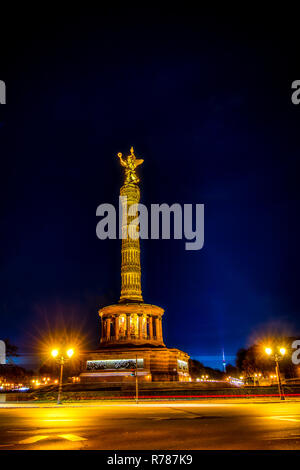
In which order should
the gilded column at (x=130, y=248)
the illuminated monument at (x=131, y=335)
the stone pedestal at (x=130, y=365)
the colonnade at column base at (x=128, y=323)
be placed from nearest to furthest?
the stone pedestal at (x=130, y=365) → the illuminated monument at (x=131, y=335) → the colonnade at column base at (x=128, y=323) → the gilded column at (x=130, y=248)

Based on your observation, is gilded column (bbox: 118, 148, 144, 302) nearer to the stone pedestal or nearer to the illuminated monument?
the illuminated monument

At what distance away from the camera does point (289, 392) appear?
Answer: 31.9 meters

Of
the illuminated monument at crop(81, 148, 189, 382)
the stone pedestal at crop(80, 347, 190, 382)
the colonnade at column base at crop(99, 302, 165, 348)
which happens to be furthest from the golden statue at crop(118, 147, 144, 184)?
the stone pedestal at crop(80, 347, 190, 382)

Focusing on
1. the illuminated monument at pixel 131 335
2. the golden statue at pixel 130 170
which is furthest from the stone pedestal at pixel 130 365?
the golden statue at pixel 130 170

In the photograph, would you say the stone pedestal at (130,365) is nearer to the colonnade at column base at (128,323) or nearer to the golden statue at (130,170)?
the colonnade at column base at (128,323)

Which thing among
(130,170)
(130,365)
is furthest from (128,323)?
(130,170)

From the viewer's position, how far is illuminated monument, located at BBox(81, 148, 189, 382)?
138 feet

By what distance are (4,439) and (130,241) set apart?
46.5 m

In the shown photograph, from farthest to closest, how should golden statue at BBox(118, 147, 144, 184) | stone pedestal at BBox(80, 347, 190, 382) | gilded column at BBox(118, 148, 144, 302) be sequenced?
golden statue at BBox(118, 147, 144, 184)
gilded column at BBox(118, 148, 144, 302)
stone pedestal at BBox(80, 347, 190, 382)

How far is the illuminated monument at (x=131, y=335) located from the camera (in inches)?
1657

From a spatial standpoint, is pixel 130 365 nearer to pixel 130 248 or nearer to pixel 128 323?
pixel 128 323

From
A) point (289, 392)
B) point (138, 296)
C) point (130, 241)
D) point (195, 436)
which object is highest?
point (130, 241)
